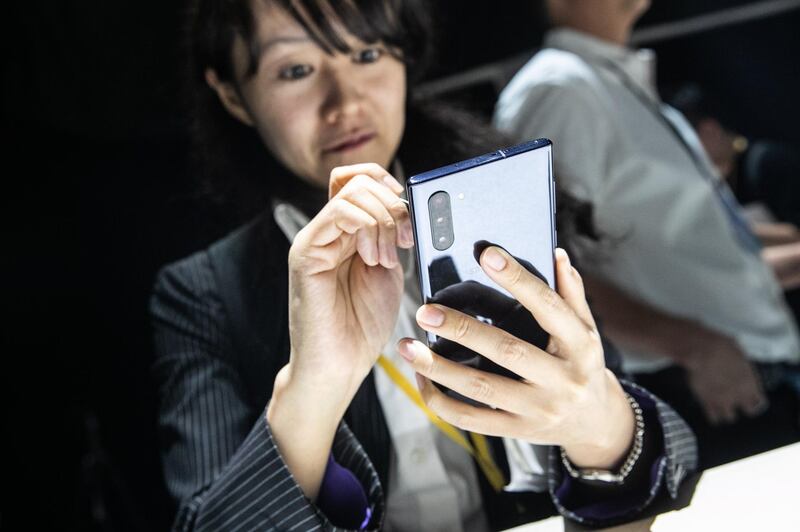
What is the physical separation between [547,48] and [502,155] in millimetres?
759

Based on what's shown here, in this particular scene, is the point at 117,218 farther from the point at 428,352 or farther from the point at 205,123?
the point at 428,352

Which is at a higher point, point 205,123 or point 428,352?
point 205,123

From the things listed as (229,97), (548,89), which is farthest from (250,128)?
(548,89)

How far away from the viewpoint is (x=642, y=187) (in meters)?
1.07

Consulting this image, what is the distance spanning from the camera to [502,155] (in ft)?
1.54

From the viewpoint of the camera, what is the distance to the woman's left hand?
1.67ft

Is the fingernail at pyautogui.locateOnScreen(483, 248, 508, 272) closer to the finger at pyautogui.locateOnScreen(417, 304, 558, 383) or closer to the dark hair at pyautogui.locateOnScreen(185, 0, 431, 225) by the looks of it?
the finger at pyautogui.locateOnScreen(417, 304, 558, 383)

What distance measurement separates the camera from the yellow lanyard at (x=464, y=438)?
24.9 inches

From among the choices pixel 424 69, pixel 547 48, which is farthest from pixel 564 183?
pixel 547 48

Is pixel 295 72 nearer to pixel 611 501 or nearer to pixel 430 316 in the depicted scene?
pixel 430 316

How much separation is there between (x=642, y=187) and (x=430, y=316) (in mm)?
666

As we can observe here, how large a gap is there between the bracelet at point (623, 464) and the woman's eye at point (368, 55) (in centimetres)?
38

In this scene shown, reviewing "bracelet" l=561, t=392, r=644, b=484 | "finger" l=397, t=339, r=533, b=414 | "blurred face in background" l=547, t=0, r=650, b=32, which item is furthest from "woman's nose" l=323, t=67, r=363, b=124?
"blurred face in background" l=547, t=0, r=650, b=32

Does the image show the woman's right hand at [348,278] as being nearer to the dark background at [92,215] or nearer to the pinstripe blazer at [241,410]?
the pinstripe blazer at [241,410]
